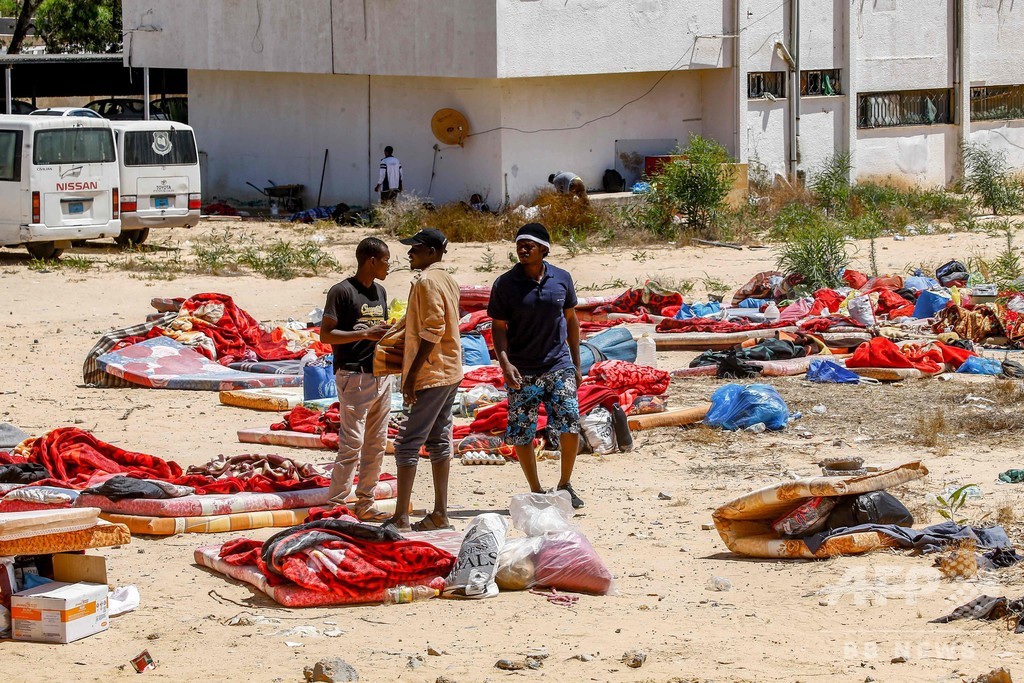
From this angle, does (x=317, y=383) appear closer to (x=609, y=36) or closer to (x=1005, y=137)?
(x=609, y=36)

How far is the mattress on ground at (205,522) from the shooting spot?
7.48 metres

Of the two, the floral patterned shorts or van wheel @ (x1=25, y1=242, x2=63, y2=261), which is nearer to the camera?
the floral patterned shorts

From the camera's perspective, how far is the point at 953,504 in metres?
7.36

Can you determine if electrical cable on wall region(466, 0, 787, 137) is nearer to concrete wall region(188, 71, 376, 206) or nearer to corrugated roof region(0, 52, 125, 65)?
concrete wall region(188, 71, 376, 206)

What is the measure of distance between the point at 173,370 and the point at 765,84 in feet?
55.6

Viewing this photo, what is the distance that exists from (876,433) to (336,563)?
4.85 meters

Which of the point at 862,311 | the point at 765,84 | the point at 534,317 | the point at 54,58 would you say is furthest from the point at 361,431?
the point at 54,58

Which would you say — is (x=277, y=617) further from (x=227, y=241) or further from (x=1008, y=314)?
(x=227, y=241)

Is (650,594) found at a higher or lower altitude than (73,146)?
lower

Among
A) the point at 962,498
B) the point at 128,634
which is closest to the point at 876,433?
the point at 962,498

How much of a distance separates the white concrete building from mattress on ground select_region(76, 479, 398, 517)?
1583cm

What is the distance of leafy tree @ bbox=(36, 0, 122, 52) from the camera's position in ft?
140

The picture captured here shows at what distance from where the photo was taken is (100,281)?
17.8 m

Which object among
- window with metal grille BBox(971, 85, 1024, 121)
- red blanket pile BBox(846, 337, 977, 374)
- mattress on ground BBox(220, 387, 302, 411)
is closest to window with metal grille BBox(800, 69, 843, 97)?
window with metal grille BBox(971, 85, 1024, 121)
